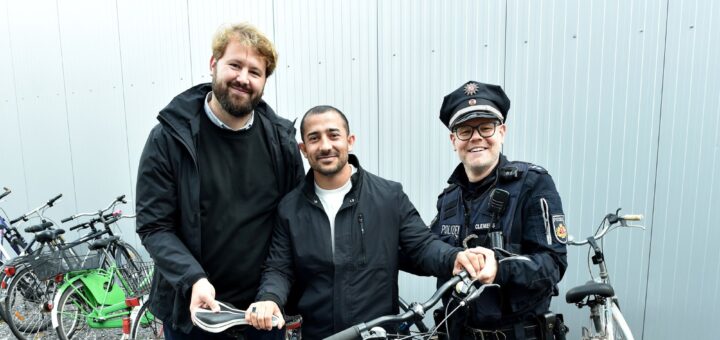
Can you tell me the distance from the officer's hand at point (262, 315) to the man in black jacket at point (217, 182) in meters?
0.23

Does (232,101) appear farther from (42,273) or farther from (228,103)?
(42,273)

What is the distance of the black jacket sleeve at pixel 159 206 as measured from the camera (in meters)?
1.75

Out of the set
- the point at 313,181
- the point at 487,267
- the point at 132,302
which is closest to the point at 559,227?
the point at 487,267

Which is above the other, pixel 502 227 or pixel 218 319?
pixel 502 227

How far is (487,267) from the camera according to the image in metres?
1.50

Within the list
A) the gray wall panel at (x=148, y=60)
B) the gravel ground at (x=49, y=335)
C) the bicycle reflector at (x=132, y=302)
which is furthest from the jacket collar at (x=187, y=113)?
the gravel ground at (x=49, y=335)

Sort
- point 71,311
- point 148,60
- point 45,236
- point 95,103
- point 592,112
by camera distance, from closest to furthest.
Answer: point 592,112
point 71,311
point 45,236
point 148,60
point 95,103

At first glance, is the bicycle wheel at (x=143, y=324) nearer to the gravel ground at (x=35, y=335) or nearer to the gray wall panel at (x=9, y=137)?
the gravel ground at (x=35, y=335)

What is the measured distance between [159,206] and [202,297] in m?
0.45

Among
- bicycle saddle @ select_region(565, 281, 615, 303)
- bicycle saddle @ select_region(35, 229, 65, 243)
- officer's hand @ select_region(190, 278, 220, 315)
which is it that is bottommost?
bicycle saddle @ select_region(35, 229, 65, 243)

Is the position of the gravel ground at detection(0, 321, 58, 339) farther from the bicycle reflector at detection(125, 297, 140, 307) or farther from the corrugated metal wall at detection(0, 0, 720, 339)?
the corrugated metal wall at detection(0, 0, 720, 339)

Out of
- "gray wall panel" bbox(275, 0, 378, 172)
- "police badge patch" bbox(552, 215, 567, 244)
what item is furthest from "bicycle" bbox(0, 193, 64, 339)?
"police badge patch" bbox(552, 215, 567, 244)

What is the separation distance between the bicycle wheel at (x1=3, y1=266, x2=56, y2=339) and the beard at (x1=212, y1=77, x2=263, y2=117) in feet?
13.7

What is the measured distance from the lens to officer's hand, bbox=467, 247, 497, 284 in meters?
1.49
